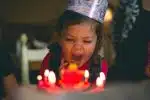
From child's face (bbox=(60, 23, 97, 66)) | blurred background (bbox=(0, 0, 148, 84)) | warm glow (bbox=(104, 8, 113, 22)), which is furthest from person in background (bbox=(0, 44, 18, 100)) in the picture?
warm glow (bbox=(104, 8, 113, 22))

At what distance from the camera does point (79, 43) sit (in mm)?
643

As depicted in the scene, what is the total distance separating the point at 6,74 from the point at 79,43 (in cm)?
17

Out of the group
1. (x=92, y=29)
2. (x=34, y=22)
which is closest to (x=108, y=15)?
(x=92, y=29)

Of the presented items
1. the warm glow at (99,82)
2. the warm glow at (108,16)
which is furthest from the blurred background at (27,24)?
the warm glow at (99,82)

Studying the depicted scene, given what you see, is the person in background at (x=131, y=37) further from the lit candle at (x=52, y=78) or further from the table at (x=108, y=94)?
the lit candle at (x=52, y=78)

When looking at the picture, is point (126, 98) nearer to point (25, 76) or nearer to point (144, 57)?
point (144, 57)

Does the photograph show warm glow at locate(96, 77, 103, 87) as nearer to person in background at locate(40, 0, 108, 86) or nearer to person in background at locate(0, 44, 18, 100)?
person in background at locate(40, 0, 108, 86)

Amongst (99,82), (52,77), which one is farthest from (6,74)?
(99,82)

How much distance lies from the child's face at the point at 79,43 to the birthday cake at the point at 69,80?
0.06 ft

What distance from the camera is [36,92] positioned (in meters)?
0.65

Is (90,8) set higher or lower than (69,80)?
higher

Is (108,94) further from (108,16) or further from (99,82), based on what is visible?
(108,16)

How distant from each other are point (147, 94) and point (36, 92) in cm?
24

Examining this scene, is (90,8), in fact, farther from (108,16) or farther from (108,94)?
(108,94)
